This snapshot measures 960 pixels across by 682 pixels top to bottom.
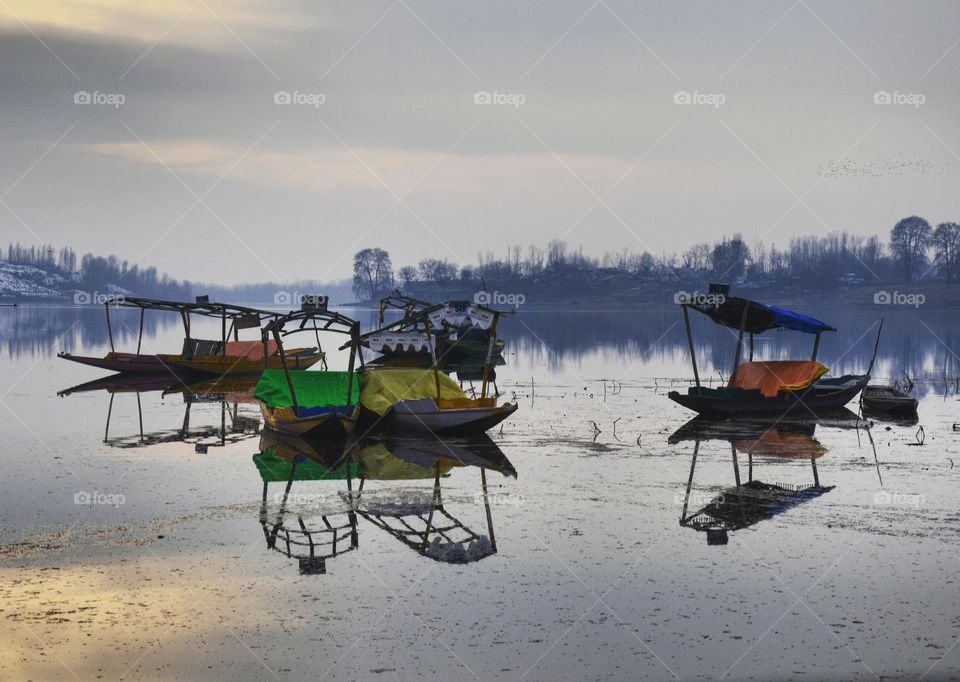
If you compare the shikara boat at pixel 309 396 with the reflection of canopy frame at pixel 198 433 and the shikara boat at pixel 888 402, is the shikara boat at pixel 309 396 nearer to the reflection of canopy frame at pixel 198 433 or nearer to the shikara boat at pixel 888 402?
the reflection of canopy frame at pixel 198 433

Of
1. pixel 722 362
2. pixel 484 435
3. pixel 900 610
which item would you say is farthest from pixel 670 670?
pixel 722 362

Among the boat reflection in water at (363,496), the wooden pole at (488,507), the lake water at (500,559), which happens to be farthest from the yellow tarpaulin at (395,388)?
the wooden pole at (488,507)

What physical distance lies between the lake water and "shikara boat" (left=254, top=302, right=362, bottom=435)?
3.81ft

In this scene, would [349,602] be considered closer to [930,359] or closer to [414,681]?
[414,681]

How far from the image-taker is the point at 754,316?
3288 cm

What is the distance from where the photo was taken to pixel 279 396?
2572 centimetres

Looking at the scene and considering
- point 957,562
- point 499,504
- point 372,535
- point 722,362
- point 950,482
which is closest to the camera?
point 957,562

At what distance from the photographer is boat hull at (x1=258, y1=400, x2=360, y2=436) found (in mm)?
24422

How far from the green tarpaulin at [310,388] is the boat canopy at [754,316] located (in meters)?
10.7

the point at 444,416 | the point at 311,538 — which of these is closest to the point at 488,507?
the point at 311,538

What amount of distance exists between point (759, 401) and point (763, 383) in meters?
1.65

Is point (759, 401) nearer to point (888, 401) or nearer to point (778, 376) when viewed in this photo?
point (778, 376)

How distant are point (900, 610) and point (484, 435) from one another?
1463cm

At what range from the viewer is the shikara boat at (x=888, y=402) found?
30625 mm
